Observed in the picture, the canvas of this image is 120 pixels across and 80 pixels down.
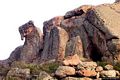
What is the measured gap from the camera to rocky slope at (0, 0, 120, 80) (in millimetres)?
40719

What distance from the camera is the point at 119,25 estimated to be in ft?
154

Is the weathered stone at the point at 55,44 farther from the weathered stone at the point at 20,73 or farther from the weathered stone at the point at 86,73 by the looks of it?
the weathered stone at the point at 86,73

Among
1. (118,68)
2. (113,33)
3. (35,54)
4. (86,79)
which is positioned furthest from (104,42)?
(35,54)

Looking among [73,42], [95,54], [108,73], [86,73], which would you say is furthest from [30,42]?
[108,73]

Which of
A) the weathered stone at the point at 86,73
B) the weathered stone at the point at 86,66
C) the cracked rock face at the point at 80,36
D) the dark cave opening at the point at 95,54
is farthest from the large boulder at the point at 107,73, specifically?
the dark cave opening at the point at 95,54

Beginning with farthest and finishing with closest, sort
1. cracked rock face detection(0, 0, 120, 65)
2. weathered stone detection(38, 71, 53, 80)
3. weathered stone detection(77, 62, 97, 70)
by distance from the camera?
cracked rock face detection(0, 0, 120, 65) < weathered stone detection(77, 62, 97, 70) < weathered stone detection(38, 71, 53, 80)

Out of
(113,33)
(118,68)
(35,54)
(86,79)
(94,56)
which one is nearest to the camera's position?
(86,79)

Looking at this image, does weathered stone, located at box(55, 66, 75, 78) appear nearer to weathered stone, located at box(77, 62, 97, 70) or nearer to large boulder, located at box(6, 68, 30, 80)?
weathered stone, located at box(77, 62, 97, 70)

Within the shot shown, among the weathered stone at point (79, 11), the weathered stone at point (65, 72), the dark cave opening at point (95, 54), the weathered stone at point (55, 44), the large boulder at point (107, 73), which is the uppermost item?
the weathered stone at point (79, 11)

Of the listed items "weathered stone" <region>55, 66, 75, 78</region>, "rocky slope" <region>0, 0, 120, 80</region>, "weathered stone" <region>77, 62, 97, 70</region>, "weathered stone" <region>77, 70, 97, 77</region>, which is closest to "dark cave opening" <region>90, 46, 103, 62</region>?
"rocky slope" <region>0, 0, 120, 80</region>

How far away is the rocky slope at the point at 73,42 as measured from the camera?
40.7 metres

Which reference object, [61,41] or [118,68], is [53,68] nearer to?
[118,68]

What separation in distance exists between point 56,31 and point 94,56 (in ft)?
18.5

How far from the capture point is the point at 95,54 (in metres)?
49.2
